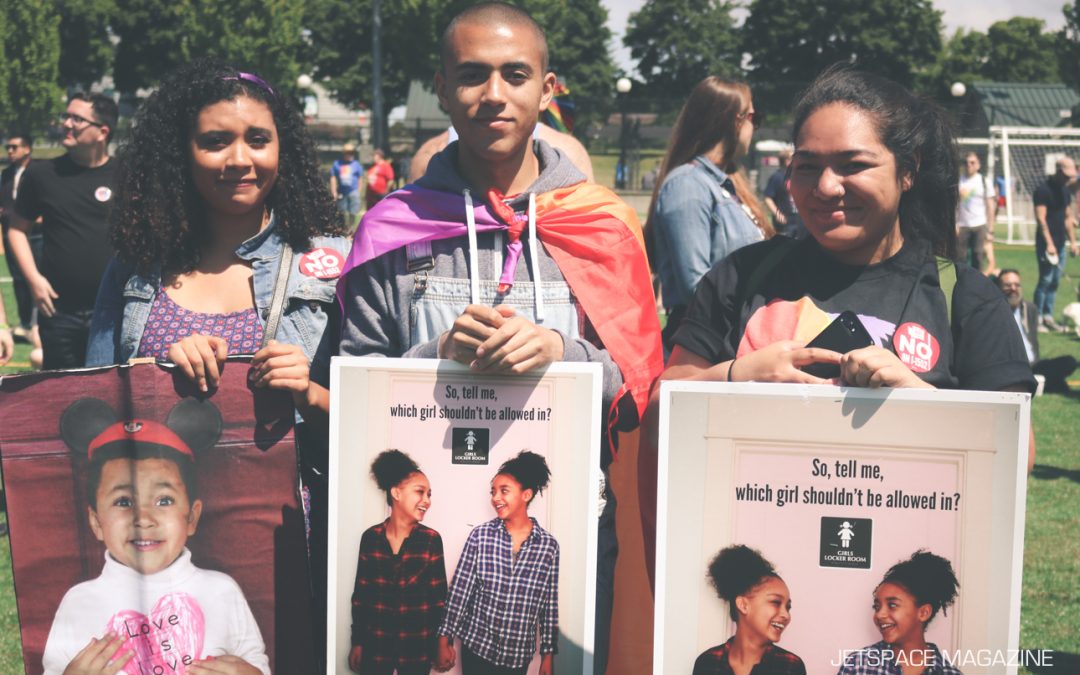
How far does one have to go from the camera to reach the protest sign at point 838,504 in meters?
2.17

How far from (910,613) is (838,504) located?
9.6 inches

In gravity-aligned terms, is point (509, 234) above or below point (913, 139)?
below

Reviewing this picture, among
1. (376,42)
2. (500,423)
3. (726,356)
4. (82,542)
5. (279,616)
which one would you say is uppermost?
(376,42)

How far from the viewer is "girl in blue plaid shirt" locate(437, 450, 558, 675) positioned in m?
2.42

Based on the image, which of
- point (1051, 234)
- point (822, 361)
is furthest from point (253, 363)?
point (1051, 234)

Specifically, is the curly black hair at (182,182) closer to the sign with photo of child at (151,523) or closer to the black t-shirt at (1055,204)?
the sign with photo of child at (151,523)

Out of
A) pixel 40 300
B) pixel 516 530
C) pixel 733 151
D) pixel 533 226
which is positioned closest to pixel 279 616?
pixel 516 530

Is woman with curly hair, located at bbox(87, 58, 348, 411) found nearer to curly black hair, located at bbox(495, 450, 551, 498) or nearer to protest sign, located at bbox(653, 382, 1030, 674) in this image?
curly black hair, located at bbox(495, 450, 551, 498)

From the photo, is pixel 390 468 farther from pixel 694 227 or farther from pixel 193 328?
pixel 694 227

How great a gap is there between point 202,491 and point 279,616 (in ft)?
1.11

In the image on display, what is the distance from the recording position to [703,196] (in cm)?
505

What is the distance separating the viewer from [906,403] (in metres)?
2.19

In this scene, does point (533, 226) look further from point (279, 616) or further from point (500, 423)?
point (279, 616)

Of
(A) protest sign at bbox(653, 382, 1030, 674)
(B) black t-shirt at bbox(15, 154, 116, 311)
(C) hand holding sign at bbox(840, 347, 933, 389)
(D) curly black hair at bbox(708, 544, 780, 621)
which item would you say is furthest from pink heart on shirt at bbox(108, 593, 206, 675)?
(B) black t-shirt at bbox(15, 154, 116, 311)
